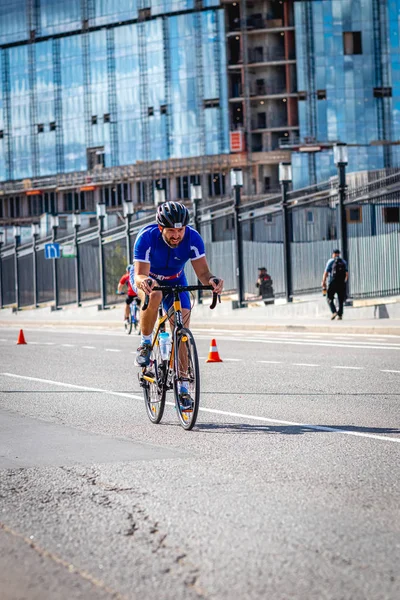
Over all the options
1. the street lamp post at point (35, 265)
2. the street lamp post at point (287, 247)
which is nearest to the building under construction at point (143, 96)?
the street lamp post at point (35, 265)

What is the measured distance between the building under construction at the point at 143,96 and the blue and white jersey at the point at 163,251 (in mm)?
88673

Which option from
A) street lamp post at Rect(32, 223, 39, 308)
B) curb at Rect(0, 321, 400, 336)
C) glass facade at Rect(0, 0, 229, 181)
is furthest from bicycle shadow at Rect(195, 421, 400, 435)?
glass facade at Rect(0, 0, 229, 181)

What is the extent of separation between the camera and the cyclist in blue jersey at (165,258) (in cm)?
868

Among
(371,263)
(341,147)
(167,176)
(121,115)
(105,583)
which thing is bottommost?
(105,583)

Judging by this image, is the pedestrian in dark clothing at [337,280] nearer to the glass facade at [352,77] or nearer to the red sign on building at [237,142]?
the glass facade at [352,77]

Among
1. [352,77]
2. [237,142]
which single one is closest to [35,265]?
[237,142]

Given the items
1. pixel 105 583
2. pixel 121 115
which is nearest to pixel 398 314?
pixel 105 583

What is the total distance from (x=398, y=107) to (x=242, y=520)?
92615 millimetres

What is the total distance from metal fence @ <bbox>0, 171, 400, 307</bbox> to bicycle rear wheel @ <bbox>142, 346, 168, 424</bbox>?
669 inches

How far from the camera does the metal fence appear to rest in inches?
1073

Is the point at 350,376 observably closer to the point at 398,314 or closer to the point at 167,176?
the point at 398,314

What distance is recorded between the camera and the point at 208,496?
571 cm

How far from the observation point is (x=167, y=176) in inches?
3922

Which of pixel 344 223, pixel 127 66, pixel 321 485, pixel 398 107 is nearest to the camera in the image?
pixel 321 485
